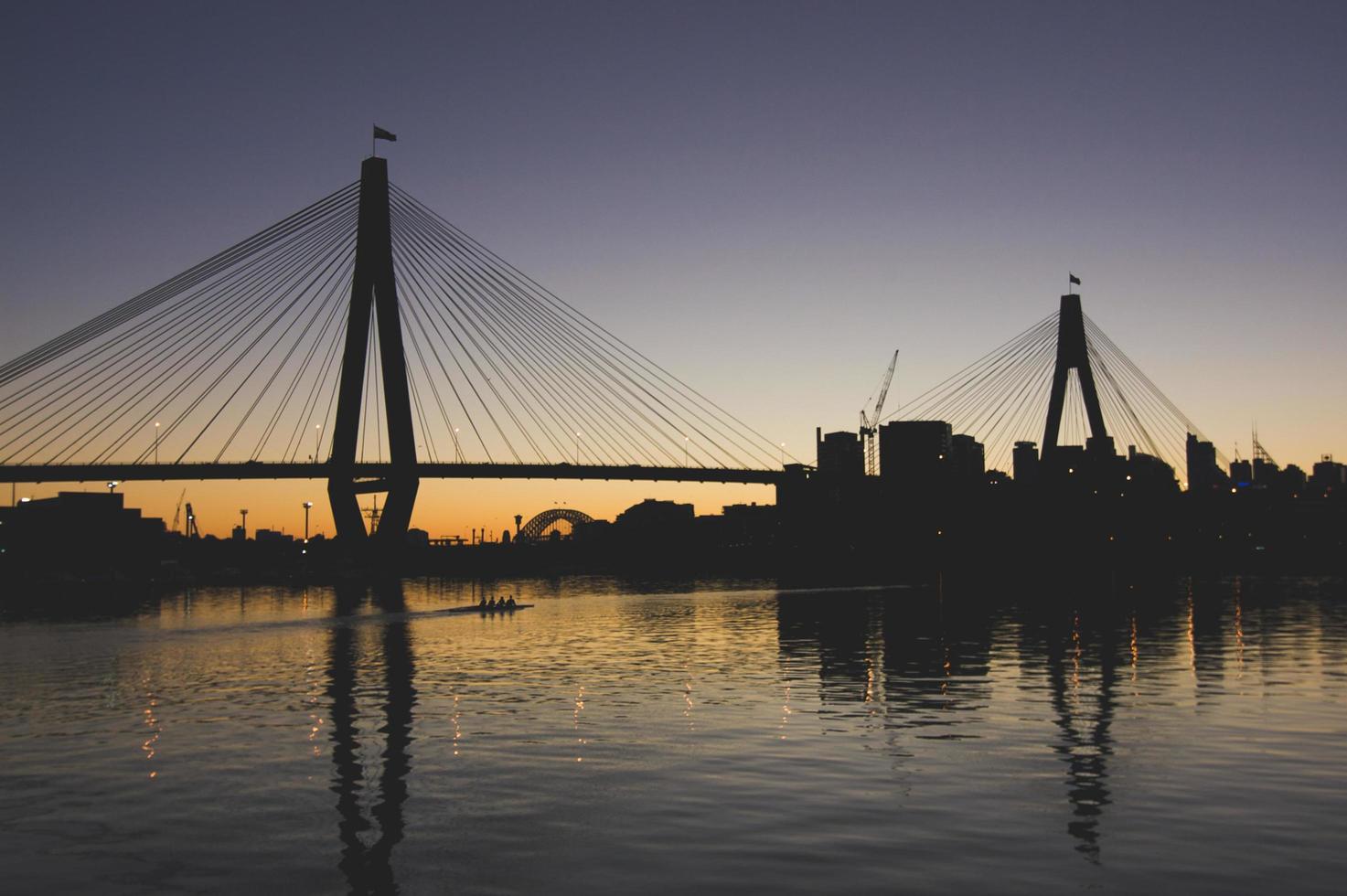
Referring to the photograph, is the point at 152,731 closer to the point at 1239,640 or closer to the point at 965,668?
the point at 965,668

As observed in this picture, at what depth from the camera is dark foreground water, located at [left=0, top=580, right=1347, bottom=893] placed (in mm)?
17422

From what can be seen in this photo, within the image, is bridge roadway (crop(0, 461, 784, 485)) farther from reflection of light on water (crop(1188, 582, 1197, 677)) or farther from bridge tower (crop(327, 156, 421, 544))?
reflection of light on water (crop(1188, 582, 1197, 677))

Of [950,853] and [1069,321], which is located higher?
[1069,321]

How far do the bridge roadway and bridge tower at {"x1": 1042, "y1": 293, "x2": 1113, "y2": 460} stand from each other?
32.1m

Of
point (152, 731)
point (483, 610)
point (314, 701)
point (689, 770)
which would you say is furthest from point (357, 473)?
point (689, 770)

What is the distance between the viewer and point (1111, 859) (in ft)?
57.2

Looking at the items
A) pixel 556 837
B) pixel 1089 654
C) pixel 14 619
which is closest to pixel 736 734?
pixel 556 837

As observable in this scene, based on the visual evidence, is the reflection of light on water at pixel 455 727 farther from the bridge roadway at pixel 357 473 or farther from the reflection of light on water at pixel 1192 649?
the bridge roadway at pixel 357 473

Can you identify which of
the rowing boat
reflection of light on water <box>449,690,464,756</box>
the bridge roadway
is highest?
the bridge roadway

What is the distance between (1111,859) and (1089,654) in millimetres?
35148

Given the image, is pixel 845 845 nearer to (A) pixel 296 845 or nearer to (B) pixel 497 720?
(A) pixel 296 845

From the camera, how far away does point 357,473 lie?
107188 millimetres

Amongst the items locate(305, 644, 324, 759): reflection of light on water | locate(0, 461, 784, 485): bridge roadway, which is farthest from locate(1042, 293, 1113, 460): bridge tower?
locate(305, 644, 324, 759): reflection of light on water

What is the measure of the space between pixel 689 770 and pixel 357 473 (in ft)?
286
